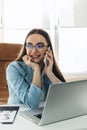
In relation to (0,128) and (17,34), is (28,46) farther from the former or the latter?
(17,34)

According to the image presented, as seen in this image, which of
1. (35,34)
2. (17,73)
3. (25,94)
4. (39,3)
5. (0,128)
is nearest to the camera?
(0,128)

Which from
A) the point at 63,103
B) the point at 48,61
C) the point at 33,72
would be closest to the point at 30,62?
the point at 33,72

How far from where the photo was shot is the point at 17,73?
1.71m

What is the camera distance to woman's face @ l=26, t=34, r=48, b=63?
1771mm

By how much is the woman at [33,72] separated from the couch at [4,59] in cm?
60

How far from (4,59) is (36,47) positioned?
2.50ft

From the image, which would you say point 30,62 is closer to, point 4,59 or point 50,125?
point 50,125

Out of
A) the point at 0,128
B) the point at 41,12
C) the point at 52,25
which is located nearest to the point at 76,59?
the point at 52,25

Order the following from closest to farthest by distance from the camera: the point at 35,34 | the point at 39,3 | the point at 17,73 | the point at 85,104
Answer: the point at 85,104, the point at 17,73, the point at 35,34, the point at 39,3

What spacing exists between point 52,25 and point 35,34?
5.46ft

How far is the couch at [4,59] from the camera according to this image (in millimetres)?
2402

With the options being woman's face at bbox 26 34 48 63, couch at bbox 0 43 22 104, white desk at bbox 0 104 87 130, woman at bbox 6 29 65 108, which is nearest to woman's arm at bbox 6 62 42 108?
woman at bbox 6 29 65 108

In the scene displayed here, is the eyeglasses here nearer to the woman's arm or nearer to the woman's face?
the woman's face

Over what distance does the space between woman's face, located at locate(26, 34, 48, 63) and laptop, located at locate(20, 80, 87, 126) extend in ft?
1.74
